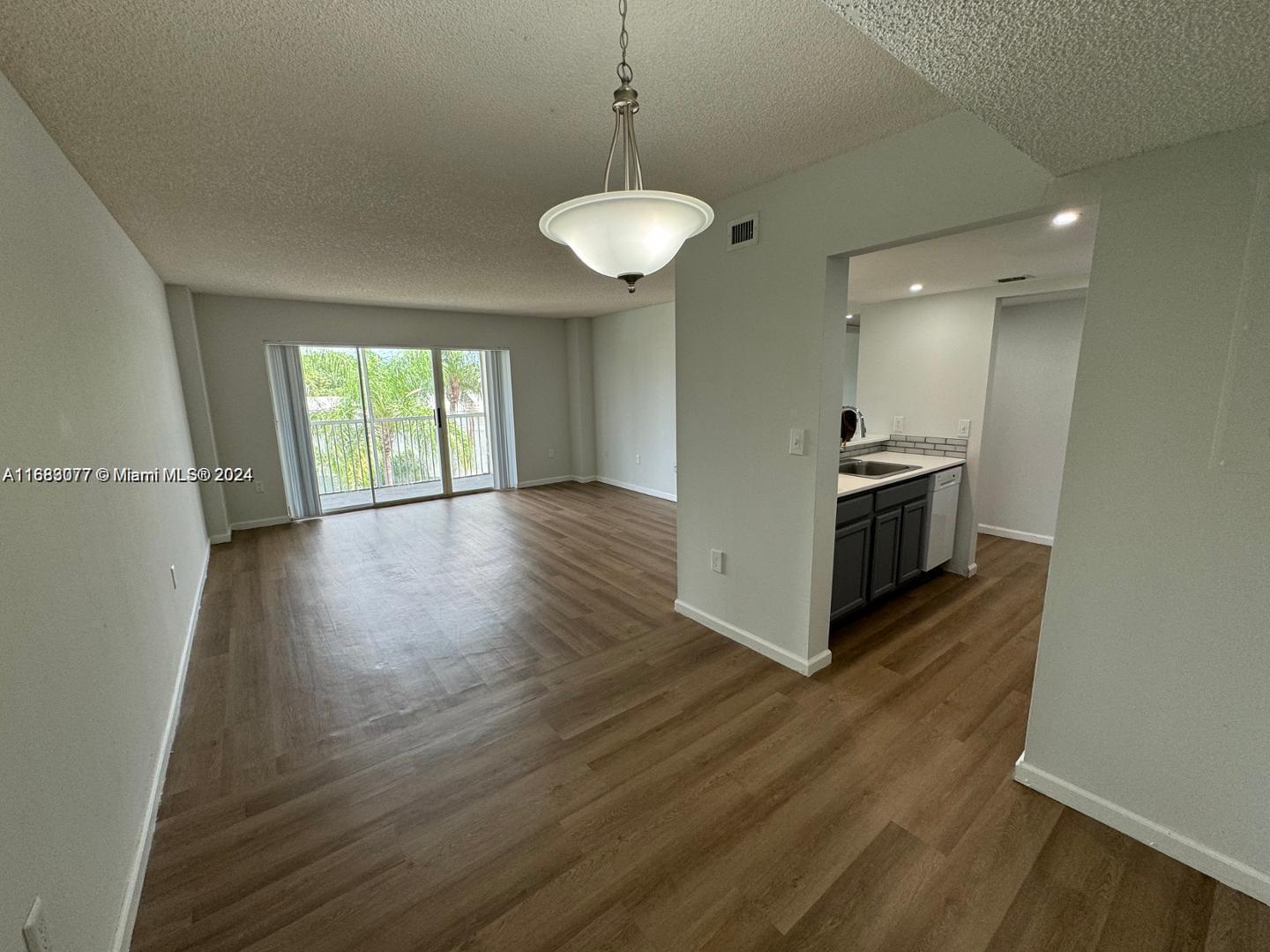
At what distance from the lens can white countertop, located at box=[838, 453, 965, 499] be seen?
2940 millimetres

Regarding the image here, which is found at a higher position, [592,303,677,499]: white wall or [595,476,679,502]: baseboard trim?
[592,303,677,499]: white wall

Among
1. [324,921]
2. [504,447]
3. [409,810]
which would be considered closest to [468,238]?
[409,810]

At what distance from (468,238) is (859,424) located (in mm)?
3316

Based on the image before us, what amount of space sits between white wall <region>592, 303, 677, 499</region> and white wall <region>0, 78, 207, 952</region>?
4.67 metres

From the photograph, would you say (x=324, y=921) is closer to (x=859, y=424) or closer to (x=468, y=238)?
(x=468, y=238)

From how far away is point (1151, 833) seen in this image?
163cm

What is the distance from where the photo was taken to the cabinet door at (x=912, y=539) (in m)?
3.34

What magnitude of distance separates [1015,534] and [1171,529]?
369cm

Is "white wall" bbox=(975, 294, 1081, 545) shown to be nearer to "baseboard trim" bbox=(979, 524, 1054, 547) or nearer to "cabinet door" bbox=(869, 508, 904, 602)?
"baseboard trim" bbox=(979, 524, 1054, 547)

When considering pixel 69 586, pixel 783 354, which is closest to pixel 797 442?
pixel 783 354

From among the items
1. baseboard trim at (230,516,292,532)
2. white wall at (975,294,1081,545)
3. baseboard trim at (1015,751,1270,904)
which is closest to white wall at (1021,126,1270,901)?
baseboard trim at (1015,751,1270,904)

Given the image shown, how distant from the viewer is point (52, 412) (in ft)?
4.80

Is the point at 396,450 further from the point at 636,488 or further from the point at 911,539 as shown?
the point at 911,539

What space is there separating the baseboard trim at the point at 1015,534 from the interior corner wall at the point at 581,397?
4.98 meters
